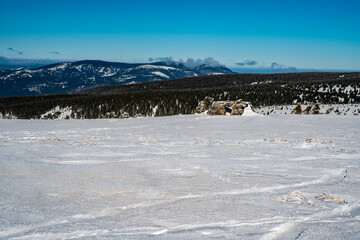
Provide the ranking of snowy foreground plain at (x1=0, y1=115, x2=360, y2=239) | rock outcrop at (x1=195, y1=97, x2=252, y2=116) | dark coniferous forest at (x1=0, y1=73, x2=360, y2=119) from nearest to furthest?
1. snowy foreground plain at (x1=0, y1=115, x2=360, y2=239)
2. rock outcrop at (x1=195, y1=97, x2=252, y2=116)
3. dark coniferous forest at (x1=0, y1=73, x2=360, y2=119)

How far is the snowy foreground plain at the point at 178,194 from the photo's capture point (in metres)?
4.62

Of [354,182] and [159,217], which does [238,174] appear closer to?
[354,182]

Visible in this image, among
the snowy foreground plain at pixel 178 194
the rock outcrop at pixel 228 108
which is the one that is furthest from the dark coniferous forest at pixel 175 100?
the snowy foreground plain at pixel 178 194

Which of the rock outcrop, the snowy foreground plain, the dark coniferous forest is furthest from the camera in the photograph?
the dark coniferous forest

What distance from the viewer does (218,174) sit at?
27.1 ft

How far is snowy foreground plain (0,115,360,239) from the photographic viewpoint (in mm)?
4617

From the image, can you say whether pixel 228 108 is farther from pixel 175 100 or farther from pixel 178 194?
pixel 175 100

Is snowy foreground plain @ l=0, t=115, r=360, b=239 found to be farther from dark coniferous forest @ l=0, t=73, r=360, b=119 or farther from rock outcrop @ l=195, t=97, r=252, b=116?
dark coniferous forest @ l=0, t=73, r=360, b=119

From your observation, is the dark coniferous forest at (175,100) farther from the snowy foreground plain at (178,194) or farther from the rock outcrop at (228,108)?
the snowy foreground plain at (178,194)

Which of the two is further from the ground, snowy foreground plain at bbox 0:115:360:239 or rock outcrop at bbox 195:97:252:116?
rock outcrop at bbox 195:97:252:116

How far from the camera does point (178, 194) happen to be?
6477 millimetres

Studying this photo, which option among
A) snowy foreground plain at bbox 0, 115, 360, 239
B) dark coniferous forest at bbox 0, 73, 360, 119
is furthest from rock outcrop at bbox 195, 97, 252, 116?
dark coniferous forest at bbox 0, 73, 360, 119

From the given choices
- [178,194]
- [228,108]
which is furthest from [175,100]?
[178,194]

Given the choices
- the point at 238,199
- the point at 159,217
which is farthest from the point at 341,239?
the point at 159,217
